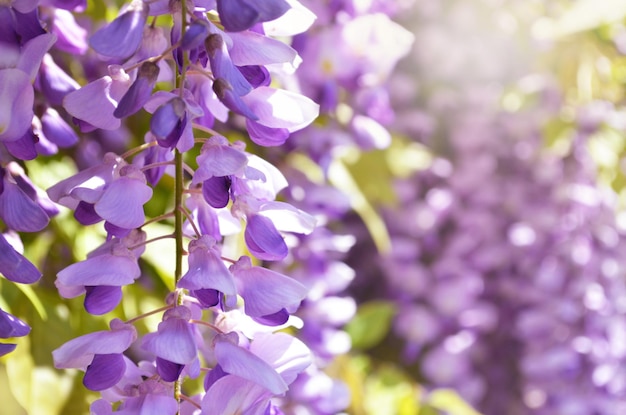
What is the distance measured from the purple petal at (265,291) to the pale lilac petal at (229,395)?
41 millimetres

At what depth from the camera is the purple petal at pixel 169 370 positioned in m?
0.47

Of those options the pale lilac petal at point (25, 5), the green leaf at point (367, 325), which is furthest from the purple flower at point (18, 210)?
the green leaf at point (367, 325)

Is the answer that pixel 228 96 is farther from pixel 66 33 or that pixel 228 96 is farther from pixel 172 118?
pixel 66 33

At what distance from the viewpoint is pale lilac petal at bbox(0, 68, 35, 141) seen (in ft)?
1.53

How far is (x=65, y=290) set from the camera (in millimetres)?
515

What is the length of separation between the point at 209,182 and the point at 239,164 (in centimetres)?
2

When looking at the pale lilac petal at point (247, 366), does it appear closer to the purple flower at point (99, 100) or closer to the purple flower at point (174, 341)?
the purple flower at point (174, 341)

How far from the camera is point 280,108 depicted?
20.4 inches

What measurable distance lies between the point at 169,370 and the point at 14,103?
17 cm

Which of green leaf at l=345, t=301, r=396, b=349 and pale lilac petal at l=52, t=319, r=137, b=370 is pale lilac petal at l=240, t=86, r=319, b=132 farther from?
green leaf at l=345, t=301, r=396, b=349

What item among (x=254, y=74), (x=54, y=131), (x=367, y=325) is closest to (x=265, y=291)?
(x=254, y=74)

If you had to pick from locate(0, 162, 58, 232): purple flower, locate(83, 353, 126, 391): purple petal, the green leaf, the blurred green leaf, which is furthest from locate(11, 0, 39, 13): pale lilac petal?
the green leaf

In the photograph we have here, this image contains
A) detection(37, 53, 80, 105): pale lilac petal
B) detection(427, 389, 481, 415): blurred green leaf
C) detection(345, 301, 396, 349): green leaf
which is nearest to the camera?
detection(37, 53, 80, 105): pale lilac petal

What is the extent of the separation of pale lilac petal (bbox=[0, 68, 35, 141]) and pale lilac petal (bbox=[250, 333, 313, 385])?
185mm
